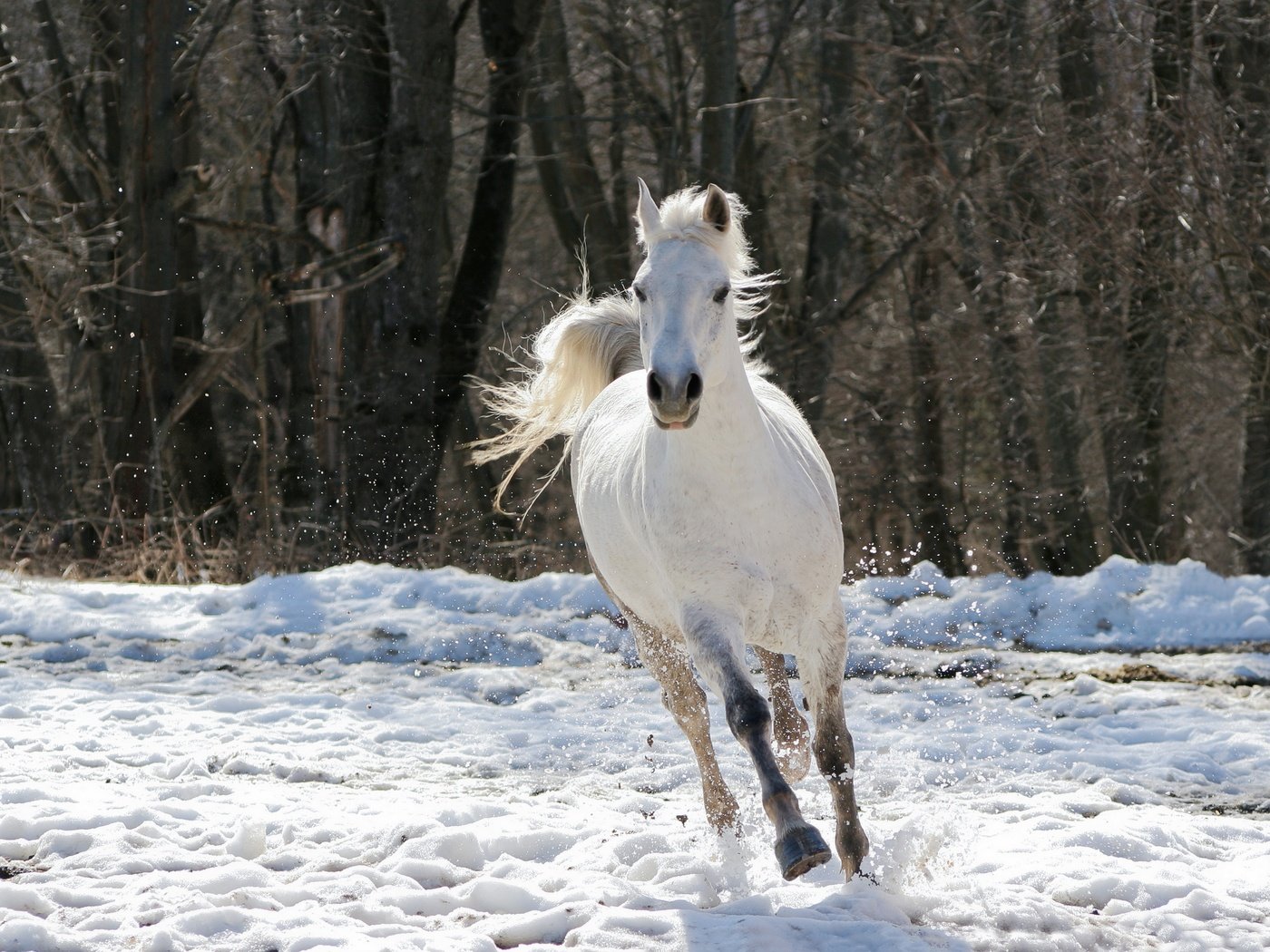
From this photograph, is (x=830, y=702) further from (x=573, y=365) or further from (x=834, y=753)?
(x=573, y=365)

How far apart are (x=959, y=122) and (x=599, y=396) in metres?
9.10

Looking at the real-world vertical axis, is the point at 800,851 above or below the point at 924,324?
below

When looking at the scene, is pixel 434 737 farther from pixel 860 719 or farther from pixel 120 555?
pixel 120 555

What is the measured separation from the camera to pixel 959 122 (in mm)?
14117

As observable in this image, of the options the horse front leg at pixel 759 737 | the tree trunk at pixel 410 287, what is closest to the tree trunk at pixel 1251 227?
the tree trunk at pixel 410 287

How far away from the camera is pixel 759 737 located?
418cm

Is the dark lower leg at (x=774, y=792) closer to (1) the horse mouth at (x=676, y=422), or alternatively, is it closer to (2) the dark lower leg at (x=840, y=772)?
(2) the dark lower leg at (x=840, y=772)

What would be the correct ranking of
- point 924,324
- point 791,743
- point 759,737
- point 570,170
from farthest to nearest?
point 570,170 < point 924,324 < point 791,743 < point 759,737

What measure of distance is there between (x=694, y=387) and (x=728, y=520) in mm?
578

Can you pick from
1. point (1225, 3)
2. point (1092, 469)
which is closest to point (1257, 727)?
point (1225, 3)

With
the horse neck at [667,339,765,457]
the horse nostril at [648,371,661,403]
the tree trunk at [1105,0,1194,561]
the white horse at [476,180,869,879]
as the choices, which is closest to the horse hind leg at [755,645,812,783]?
Result: the white horse at [476,180,869,879]

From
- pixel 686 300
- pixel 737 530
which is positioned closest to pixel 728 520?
pixel 737 530

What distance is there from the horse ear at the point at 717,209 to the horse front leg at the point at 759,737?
3.90 ft

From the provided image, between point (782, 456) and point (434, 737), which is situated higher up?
point (782, 456)
